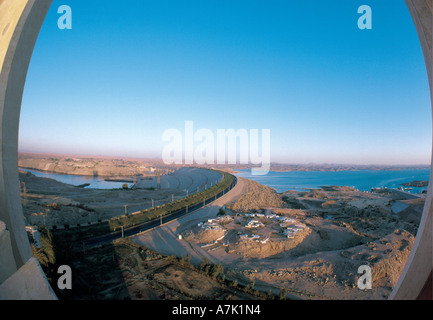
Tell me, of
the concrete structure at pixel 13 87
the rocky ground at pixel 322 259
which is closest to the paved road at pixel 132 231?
the rocky ground at pixel 322 259

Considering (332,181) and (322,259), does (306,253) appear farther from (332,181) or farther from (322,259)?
(332,181)

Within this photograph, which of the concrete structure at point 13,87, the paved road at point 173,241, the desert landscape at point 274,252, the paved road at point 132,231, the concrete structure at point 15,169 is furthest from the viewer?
the paved road at point 132,231

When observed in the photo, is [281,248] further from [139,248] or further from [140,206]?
[140,206]

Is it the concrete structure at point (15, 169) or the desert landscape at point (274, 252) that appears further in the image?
the desert landscape at point (274, 252)

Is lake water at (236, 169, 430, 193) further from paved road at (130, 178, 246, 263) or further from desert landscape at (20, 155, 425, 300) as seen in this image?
paved road at (130, 178, 246, 263)

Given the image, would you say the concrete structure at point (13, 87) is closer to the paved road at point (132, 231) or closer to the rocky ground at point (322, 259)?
the rocky ground at point (322, 259)

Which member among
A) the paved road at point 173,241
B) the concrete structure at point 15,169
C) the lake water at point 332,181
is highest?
the concrete structure at point 15,169

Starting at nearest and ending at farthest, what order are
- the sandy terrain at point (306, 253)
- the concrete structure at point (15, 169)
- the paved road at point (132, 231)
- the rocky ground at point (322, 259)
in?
the concrete structure at point (15, 169)
the rocky ground at point (322, 259)
the sandy terrain at point (306, 253)
the paved road at point (132, 231)

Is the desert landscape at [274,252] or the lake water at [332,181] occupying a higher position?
the desert landscape at [274,252]
